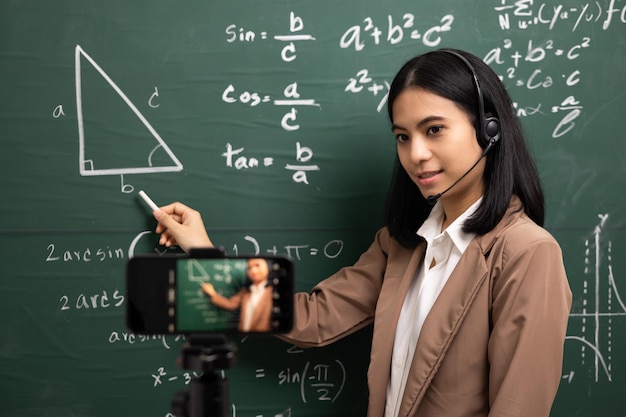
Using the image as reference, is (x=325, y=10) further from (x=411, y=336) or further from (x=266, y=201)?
(x=411, y=336)

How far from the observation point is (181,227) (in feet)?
4.39

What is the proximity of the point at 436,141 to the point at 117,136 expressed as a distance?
28.9 inches

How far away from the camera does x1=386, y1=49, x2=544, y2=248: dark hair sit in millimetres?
1104

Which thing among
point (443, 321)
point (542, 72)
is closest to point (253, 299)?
point (443, 321)

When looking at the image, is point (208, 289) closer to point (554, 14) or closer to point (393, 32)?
point (393, 32)

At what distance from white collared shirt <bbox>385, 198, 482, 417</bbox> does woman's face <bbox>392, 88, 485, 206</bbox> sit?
0.09 meters

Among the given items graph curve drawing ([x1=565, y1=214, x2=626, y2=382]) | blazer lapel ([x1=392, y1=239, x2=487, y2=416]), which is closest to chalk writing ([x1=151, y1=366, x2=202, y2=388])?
blazer lapel ([x1=392, y1=239, x2=487, y2=416])

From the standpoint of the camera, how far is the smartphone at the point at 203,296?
69cm

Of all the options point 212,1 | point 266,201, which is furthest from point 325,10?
point 266,201

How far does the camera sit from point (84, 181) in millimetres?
1377

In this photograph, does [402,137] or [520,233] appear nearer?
[520,233]

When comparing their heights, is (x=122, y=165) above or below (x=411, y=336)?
above

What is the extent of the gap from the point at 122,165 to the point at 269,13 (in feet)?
1.63

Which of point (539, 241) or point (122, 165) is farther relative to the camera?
point (122, 165)
